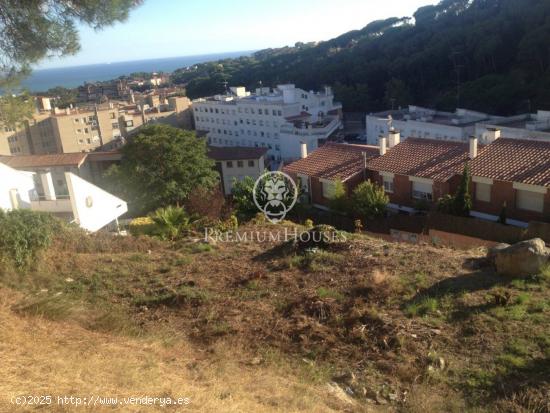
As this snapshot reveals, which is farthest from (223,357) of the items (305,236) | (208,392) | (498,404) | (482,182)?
(482,182)

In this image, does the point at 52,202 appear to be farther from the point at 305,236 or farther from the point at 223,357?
the point at 223,357

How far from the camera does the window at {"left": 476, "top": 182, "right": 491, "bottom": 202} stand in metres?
19.1

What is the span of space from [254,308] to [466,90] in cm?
6091

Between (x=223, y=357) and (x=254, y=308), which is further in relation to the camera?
(x=254, y=308)

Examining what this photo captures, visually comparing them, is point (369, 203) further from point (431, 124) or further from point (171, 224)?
point (431, 124)

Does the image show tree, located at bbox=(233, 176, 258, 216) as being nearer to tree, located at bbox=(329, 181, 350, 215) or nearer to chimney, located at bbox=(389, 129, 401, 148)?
tree, located at bbox=(329, 181, 350, 215)

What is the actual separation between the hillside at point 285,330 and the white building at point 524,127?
76.6 ft

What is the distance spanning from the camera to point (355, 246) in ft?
41.8

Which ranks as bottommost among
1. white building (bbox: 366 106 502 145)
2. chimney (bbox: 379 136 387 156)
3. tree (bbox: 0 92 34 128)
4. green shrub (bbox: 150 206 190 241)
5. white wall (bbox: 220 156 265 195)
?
white wall (bbox: 220 156 265 195)

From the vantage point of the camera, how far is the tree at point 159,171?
26.6 metres

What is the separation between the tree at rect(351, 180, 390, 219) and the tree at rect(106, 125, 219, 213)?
11.0 meters

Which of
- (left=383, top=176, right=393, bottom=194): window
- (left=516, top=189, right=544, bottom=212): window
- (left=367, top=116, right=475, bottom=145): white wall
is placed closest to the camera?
(left=516, top=189, right=544, bottom=212): window

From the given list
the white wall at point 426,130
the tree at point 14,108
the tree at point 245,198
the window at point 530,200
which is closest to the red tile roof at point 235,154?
the white wall at point 426,130

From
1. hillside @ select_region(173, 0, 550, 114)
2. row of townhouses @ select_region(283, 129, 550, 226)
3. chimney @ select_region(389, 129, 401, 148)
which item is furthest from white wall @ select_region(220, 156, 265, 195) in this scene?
hillside @ select_region(173, 0, 550, 114)
